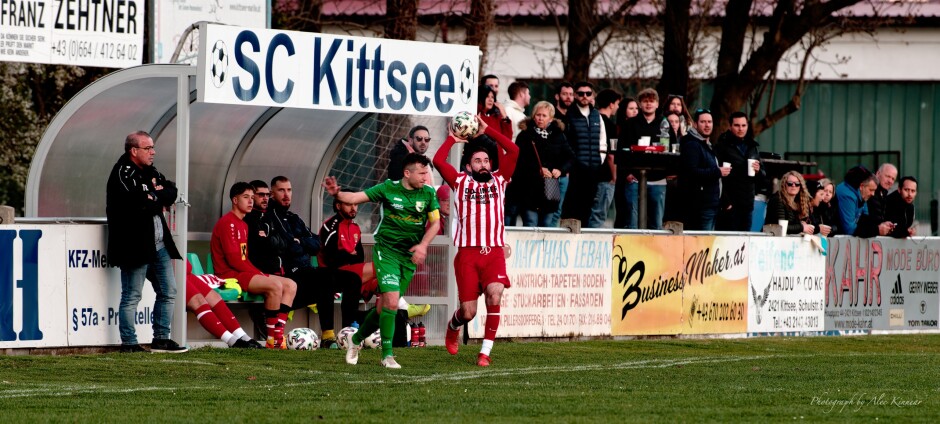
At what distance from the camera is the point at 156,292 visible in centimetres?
1516

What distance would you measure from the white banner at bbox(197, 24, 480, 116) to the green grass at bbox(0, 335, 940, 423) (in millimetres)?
2410

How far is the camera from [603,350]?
1695cm

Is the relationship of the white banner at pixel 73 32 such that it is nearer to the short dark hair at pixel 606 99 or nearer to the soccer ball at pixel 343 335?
the short dark hair at pixel 606 99

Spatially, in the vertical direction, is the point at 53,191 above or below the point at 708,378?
above

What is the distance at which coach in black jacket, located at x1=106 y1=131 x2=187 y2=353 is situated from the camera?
1483cm

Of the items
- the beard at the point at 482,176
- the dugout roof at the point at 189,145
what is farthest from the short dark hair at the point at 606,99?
the beard at the point at 482,176

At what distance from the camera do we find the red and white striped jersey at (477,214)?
47.5 feet

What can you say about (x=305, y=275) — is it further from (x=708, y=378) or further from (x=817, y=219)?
(x=817, y=219)

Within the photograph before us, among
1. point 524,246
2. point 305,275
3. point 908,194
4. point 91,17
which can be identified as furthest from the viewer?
point 908,194

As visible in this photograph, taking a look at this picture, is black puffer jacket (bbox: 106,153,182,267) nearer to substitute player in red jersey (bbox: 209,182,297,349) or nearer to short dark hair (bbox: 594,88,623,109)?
substitute player in red jersey (bbox: 209,182,297,349)

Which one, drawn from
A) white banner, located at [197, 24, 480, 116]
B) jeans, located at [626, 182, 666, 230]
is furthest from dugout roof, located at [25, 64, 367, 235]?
jeans, located at [626, 182, 666, 230]

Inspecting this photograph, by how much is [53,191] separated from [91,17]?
364cm

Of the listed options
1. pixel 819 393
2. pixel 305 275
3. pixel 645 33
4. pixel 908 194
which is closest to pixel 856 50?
pixel 645 33

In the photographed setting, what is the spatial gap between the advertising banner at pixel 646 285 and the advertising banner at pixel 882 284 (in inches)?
122
